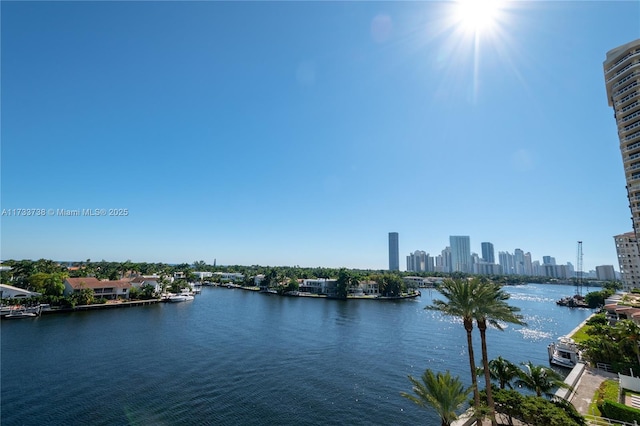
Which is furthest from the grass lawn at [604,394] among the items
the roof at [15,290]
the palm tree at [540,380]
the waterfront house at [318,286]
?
the roof at [15,290]

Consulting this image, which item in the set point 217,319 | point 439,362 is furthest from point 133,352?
point 439,362

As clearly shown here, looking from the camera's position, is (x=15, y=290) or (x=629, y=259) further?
(x=629, y=259)

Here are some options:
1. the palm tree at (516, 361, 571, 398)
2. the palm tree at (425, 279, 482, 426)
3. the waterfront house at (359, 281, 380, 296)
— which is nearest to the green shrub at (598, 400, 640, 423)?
the palm tree at (516, 361, 571, 398)

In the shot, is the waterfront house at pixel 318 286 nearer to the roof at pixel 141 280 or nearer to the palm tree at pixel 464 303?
the roof at pixel 141 280

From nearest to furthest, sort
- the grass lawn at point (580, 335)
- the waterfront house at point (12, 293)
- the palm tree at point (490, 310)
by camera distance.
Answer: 1. the palm tree at point (490, 310)
2. the grass lawn at point (580, 335)
3. the waterfront house at point (12, 293)

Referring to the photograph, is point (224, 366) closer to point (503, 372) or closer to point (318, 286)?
point (503, 372)

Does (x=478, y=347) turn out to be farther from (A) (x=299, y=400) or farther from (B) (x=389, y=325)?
(A) (x=299, y=400)

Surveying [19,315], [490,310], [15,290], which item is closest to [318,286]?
[19,315]
